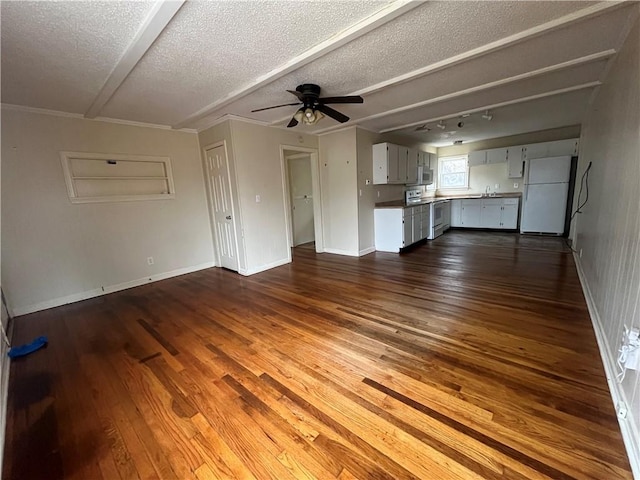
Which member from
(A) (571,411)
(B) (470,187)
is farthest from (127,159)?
(B) (470,187)

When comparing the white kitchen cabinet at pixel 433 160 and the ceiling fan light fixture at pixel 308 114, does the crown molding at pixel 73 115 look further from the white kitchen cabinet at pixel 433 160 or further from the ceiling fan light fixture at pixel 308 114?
the white kitchen cabinet at pixel 433 160

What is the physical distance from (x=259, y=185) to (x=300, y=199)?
2342 millimetres

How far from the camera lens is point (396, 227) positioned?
519 centimetres

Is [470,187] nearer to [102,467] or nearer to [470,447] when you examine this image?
[470,447]

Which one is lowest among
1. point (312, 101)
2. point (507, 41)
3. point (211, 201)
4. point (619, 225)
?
point (619, 225)

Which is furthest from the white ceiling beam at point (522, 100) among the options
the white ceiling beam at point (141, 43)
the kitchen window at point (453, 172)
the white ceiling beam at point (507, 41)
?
the white ceiling beam at point (141, 43)

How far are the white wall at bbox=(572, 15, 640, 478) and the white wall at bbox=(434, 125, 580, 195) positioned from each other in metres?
3.98

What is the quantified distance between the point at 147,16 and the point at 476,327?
342cm

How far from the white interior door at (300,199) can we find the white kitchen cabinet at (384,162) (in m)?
1.78

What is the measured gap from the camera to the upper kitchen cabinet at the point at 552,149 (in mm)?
5766

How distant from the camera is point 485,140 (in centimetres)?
709

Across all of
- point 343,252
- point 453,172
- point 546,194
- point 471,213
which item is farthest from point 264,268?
point 453,172

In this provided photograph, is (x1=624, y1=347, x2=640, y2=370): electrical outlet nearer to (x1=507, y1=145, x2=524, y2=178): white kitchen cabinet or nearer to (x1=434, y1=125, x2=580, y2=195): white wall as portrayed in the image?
(x1=507, y1=145, x2=524, y2=178): white kitchen cabinet

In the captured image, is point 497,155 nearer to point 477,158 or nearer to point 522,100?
point 477,158
